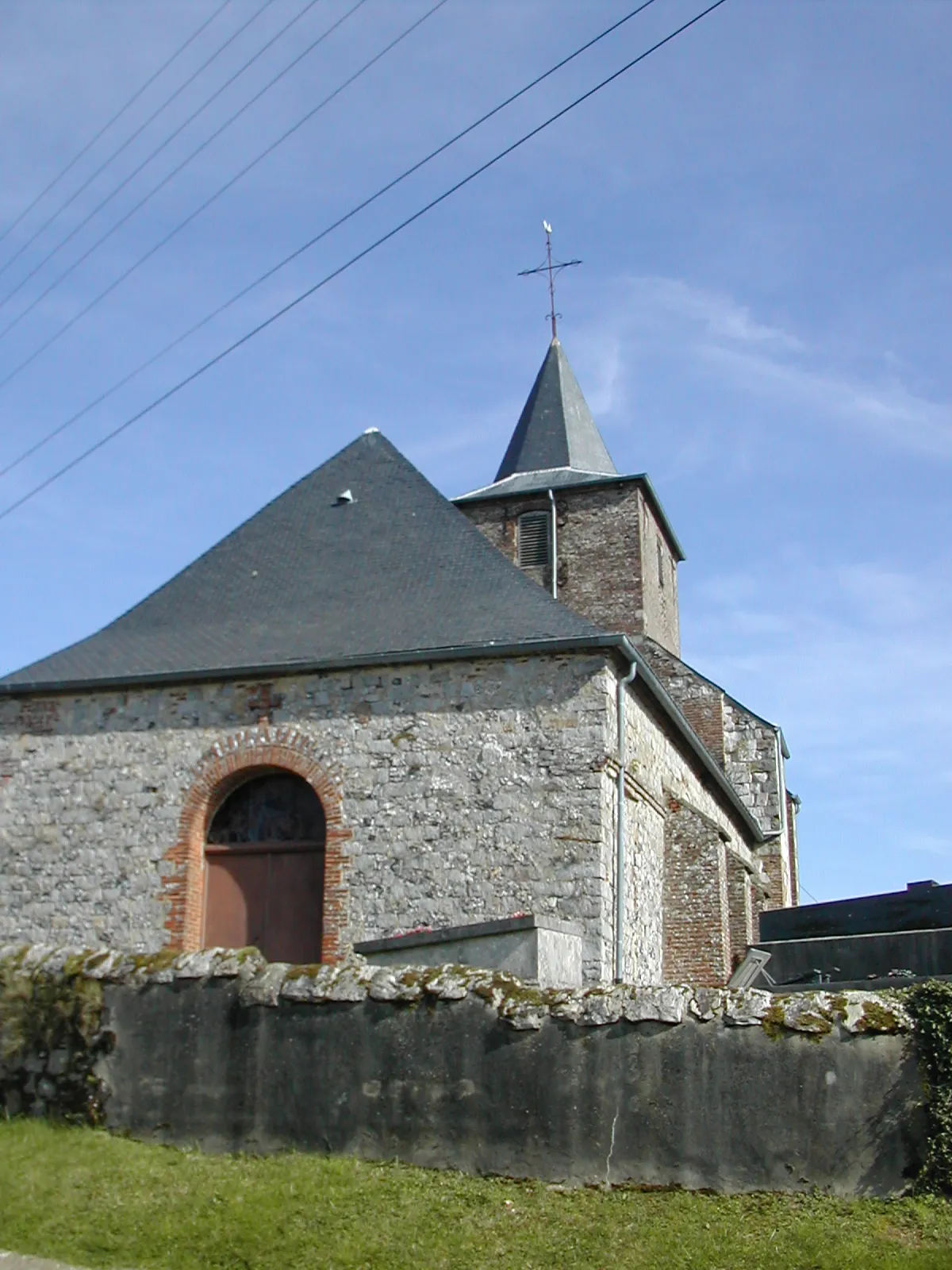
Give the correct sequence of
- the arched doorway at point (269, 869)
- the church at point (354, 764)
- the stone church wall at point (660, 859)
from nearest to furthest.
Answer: the church at point (354, 764)
the arched doorway at point (269, 869)
the stone church wall at point (660, 859)

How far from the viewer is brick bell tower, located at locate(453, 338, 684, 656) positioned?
23.2 metres

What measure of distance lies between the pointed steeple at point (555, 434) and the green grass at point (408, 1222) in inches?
741

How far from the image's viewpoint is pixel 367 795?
499 inches

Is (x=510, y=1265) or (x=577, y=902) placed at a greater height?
(x=577, y=902)

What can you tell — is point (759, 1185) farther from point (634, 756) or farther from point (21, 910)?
point (21, 910)

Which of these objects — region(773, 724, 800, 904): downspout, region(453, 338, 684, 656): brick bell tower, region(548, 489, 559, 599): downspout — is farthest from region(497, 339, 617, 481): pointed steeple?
region(773, 724, 800, 904): downspout

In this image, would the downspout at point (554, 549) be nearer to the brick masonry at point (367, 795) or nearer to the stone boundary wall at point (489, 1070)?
the brick masonry at point (367, 795)

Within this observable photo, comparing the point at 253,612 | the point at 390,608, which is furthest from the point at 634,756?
the point at 253,612

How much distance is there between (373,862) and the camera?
1241cm

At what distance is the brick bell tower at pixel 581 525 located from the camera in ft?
76.2

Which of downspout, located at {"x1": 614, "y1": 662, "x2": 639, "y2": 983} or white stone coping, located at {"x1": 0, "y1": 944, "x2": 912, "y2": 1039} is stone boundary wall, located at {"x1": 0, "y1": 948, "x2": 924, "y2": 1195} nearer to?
white stone coping, located at {"x1": 0, "y1": 944, "x2": 912, "y2": 1039}

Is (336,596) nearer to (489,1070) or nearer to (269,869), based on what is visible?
(269,869)

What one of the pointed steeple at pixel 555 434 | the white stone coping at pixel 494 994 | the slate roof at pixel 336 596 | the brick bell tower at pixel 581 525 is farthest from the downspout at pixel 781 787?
the white stone coping at pixel 494 994

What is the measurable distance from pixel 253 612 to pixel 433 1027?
8150 mm
